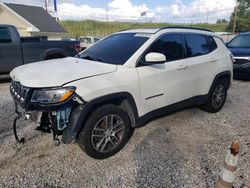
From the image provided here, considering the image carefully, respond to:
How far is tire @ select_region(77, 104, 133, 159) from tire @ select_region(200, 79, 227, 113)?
225 cm

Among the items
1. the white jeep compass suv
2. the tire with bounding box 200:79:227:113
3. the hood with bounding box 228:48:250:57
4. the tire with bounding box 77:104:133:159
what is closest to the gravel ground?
the tire with bounding box 77:104:133:159

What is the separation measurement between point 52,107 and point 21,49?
5.94 metres

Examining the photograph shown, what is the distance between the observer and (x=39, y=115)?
9.32 ft

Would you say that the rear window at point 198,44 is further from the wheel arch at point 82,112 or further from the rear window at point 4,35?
the rear window at point 4,35

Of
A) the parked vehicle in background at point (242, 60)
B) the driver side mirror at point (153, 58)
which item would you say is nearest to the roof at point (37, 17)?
the parked vehicle in background at point (242, 60)

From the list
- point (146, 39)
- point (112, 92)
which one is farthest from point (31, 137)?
point (146, 39)

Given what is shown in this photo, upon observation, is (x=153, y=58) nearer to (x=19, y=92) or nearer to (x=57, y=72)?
(x=57, y=72)

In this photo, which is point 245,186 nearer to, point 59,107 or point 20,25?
point 59,107

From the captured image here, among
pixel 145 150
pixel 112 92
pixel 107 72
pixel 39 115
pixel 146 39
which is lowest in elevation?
pixel 145 150

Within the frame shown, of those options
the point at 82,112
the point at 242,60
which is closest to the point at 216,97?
the point at 82,112

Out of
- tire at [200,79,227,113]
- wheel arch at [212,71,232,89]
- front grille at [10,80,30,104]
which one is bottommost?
tire at [200,79,227,113]

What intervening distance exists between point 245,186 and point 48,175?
2.38 m

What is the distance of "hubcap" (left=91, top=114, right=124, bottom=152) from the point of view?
121 inches

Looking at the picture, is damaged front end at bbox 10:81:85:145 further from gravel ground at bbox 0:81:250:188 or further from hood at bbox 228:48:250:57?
hood at bbox 228:48:250:57
